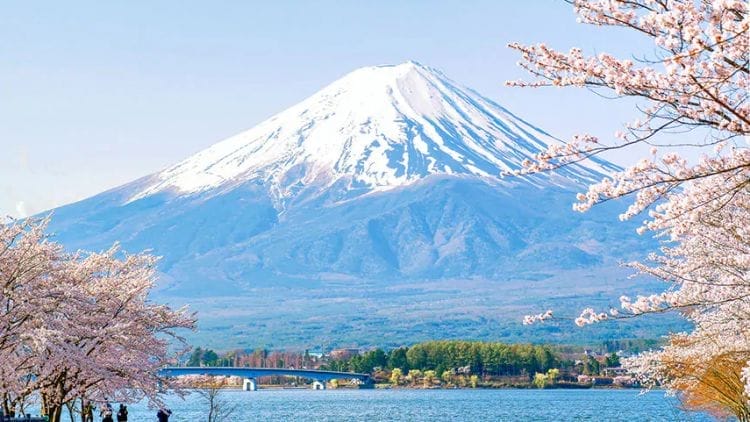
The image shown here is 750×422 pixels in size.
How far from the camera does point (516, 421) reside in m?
69.8

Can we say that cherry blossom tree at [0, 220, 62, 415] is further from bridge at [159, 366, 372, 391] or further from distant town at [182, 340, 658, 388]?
distant town at [182, 340, 658, 388]

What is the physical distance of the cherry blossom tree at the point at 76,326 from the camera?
21.9m

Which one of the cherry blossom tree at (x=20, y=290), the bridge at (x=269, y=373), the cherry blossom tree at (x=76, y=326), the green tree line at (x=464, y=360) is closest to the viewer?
the cherry blossom tree at (x=20, y=290)

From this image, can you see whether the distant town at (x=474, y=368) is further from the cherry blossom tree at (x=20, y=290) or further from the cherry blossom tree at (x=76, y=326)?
the cherry blossom tree at (x=20, y=290)

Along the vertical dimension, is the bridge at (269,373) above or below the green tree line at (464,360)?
below

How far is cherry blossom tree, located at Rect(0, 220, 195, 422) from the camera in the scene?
864 inches

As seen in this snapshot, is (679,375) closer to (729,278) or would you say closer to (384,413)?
(729,278)

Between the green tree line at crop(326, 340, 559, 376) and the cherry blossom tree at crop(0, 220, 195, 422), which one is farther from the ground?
the green tree line at crop(326, 340, 559, 376)

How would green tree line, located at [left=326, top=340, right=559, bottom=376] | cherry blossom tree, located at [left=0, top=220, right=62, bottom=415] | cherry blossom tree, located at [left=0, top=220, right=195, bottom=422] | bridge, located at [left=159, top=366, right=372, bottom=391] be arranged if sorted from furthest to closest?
green tree line, located at [left=326, top=340, right=559, bottom=376] < bridge, located at [left=159, top=366, right=372, bottom=391] < cherry blossom tree, located at [left=0, top=220, right=195, bottom=422] < cherry blossom tree, located at [left=0, top=220, right=62, bottom=415]

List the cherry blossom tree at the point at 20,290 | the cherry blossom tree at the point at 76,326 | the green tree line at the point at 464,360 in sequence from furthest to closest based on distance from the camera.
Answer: the green tree line at the point at 464,360
the cherry blossom tree at the point at 76,326
the cherry blossom tree at the point at 20,290

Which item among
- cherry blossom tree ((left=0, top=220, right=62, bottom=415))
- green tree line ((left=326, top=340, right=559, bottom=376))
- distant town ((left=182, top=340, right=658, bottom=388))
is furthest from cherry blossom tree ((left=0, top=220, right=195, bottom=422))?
distant town ((left=182, top=340, right=658, bottom=388))

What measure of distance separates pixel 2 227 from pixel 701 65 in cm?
1690

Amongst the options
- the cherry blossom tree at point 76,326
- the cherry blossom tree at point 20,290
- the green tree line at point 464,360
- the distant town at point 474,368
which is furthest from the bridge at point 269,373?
the cherry blossom tree at point 20,290

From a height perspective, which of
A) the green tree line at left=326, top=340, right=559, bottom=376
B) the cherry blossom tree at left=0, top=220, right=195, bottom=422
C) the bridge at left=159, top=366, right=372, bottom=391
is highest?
the green tree line at left=326, top=340, right=559, bottom=376
